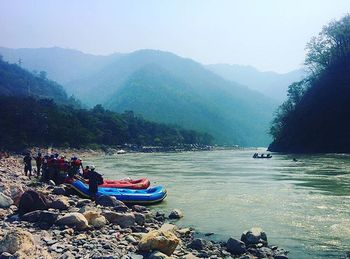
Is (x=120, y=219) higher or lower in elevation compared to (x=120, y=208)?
higher

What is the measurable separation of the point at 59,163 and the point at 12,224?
46.5 feet

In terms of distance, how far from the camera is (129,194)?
71.1 ft

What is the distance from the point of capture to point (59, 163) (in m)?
27.6

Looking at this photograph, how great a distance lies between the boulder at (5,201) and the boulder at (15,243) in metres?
7.19

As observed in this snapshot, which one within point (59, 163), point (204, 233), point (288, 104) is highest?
point (288, 104)

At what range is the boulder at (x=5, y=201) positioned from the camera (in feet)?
54.2

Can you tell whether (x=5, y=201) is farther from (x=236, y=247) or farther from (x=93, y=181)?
(x=236, y=247)

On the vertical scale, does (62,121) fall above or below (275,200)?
above

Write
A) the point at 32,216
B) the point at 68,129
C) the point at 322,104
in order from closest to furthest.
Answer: the point at 32,216, the point at 322,104, the point at 68,129

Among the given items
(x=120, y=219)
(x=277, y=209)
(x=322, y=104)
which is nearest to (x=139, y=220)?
(x=120, y=219)

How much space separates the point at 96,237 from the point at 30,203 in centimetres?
409

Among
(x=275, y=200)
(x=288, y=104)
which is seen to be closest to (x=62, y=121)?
(x=288, y=104)

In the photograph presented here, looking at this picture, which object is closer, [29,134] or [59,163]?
[59,163]

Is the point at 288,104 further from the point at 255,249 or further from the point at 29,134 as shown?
the point at 255,249
